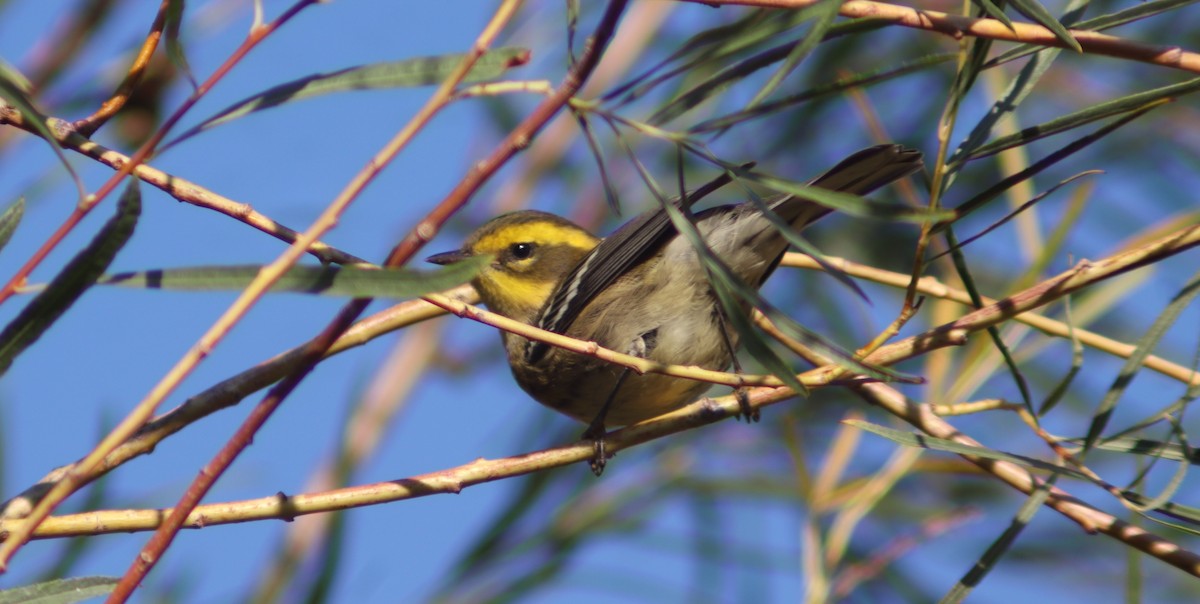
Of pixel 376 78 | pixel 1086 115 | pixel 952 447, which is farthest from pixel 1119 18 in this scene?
pixel 376 78

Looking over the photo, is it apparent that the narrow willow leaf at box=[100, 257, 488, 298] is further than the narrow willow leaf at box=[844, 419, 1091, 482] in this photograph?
No

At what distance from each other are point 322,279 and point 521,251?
8.20 ft

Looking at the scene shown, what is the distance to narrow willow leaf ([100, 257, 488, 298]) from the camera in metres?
1.12

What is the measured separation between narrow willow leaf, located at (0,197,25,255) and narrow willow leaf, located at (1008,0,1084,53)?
1.11m

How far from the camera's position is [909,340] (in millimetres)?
1472

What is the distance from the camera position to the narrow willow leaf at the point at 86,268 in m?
1.22

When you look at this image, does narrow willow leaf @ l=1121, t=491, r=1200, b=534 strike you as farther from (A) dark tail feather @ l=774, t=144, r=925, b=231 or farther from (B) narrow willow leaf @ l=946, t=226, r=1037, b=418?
(A) dark tail feather @ l=774, t=144, r=925, b=231

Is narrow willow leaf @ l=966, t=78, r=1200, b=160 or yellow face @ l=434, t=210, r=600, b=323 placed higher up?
yellow face @ l=434, t=210, r=600, b=323

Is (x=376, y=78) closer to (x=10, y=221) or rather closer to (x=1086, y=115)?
(x=10, y=221)

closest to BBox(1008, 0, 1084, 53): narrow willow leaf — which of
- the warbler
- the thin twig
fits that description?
the thin twig

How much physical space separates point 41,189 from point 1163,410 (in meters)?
2.23

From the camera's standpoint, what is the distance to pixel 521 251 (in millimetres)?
3691

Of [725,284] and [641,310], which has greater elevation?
[641,310]

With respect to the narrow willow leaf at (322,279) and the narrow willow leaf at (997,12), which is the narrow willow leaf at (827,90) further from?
the narrow willow leaf at (322,279)
